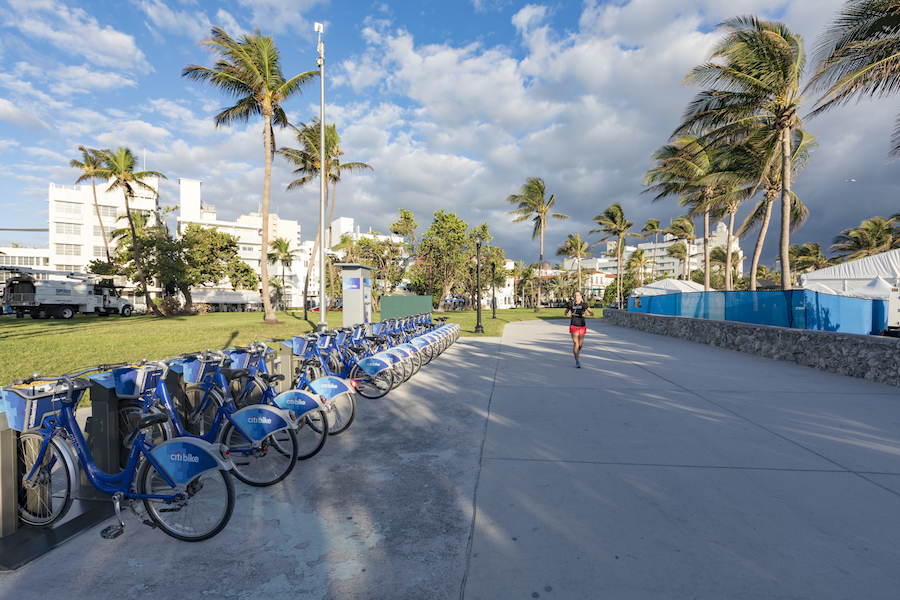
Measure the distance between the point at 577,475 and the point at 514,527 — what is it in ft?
3.62

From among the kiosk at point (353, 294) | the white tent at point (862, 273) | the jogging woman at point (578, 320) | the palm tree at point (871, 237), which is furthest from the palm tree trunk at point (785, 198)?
the palm tree at point (871, 237)

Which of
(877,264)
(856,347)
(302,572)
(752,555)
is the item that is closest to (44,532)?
(302,572)

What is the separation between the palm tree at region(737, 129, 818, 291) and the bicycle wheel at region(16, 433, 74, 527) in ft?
63.2

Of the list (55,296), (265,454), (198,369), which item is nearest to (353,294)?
(198,369)

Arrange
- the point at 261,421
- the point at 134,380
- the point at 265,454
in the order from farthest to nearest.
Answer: the point at 265,454, the point at 261,421, the point at 134,380

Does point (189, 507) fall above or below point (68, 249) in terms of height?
below

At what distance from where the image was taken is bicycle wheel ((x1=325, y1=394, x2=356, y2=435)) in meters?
5.01

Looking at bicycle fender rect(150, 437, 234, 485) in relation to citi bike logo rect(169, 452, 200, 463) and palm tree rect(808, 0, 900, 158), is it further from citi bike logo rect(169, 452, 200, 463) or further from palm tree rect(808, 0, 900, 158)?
palm tree rect(808, 0, 900, 158)

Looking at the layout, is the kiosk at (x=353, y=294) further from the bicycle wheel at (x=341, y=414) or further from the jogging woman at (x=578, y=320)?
the bicycle wheel at (x=341, y=414)

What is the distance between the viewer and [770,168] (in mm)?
16938

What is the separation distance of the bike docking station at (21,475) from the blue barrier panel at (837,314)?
13495mm

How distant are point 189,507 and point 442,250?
35.1 meters

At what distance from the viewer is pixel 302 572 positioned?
2.48 m

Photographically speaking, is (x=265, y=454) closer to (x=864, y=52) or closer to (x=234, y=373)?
(x=234, y=373)
